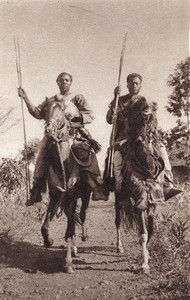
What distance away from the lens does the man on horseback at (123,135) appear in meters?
6.39

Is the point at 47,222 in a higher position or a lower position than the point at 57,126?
lower

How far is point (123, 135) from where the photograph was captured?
22.0 ft

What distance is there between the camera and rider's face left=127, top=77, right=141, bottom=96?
6.84m

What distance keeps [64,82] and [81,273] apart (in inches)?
115

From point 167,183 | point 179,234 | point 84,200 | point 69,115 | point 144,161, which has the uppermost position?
point 69,115

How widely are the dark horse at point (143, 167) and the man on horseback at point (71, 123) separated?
0.49 m

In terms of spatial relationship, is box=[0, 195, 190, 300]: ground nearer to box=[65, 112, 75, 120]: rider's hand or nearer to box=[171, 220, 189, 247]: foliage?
box=[171, 220, 189, 247]: foliage

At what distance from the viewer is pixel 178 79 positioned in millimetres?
14773

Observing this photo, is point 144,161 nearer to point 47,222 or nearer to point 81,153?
point 81,153

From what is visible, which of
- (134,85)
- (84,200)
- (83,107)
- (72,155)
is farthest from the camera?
(84,200)

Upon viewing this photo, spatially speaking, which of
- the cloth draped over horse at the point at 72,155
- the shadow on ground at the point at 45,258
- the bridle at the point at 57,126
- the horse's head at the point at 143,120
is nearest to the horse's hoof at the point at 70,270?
the shadow on ground at the point at 45,258

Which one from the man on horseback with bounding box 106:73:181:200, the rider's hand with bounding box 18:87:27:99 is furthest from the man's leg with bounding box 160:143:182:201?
the rider's hand with bounding box 18:87:27:99

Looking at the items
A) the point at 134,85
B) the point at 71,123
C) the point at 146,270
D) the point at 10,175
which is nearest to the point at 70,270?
the point at 146,270

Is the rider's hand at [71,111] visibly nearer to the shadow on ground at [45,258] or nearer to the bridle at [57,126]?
the bridle at [57,126]
